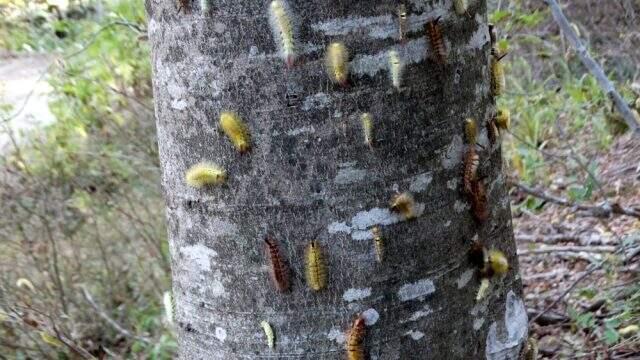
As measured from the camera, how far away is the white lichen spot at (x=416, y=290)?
3.96ft

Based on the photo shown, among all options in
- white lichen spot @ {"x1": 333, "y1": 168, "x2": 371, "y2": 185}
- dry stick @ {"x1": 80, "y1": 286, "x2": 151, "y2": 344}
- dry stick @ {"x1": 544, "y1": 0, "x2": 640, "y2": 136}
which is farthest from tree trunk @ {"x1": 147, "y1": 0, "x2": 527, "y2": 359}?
dry stick @ {"x1": 80, "y1": 286, "x2": 151, "y2": 344}

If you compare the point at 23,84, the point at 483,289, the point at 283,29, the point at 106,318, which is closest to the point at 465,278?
the point at 483,289

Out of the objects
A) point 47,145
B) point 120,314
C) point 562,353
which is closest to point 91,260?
point 120,314

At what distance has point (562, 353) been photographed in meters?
2.83

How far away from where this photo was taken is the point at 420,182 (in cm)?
120

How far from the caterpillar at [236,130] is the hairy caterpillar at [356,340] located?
0.34m

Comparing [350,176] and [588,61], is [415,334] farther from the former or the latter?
[588,61]

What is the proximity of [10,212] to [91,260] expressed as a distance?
1.90ft

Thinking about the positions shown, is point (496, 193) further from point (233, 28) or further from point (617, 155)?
point (617, 155)

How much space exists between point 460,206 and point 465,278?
0.13 meters

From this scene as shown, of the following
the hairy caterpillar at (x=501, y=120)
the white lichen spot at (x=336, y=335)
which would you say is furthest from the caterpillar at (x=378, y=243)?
the hairy caterpillar at (x=501, y=120)

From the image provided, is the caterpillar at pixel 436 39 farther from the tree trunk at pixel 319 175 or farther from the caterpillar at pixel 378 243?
the caterpillar at pixel 378 243

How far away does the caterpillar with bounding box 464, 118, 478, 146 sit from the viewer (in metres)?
1.28

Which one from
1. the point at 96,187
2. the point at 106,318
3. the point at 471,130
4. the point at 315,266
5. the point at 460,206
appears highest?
the point at 96,187
